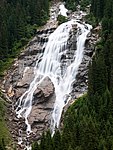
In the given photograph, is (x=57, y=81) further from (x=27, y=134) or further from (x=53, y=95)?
(x=27, y=134)

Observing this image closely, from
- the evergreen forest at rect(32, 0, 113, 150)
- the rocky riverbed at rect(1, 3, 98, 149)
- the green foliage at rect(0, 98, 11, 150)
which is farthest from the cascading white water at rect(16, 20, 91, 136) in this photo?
the evergreen forest at rect(32, 0, 113, 150)

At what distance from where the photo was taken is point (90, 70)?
83625 millimetres

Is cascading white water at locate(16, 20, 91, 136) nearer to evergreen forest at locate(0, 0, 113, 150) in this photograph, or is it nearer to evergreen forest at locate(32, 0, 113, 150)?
evergreen forest at locate(0, 0, 113, 150)

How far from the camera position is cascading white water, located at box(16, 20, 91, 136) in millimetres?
86375

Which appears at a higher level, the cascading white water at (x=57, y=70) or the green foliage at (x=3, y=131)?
the cascading white water at (x=57, y=70)

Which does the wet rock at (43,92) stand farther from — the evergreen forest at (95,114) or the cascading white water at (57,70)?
the evergreen forest at (95,114)

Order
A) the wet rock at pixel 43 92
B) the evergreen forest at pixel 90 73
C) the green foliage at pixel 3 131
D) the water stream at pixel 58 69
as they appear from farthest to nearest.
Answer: the wet rock at pixel 43 92, the water stream at pixel 58 69, the green foliage at pixel 3 131, the evergreen forest at pixel 90 73

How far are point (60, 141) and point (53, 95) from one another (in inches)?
899

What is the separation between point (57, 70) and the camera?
95.1m

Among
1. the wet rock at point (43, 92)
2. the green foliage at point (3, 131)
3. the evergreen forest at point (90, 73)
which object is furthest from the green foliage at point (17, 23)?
the green foliage at point (3, 131)

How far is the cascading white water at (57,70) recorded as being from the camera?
3401 inches

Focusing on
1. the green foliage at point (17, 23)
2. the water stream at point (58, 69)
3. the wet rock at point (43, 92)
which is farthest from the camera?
the green foliage at point (17, 23)

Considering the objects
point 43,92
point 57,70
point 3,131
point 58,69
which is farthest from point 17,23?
point 3,131

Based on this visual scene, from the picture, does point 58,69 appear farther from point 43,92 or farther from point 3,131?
point 3,131
